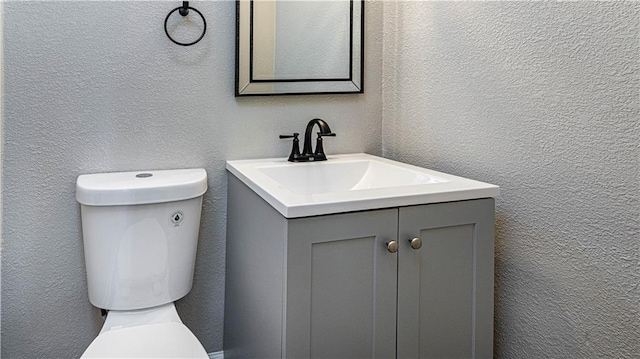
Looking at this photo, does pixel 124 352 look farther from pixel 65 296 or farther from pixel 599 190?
pixel 599 190

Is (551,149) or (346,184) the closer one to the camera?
(551,149)

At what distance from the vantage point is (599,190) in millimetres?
1226

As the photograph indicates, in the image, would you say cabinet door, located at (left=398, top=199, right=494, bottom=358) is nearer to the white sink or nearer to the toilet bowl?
the white sink

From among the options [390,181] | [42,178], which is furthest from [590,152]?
[42,178]

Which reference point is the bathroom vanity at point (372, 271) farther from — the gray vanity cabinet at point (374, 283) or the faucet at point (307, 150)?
the faucet at point (307, 150)

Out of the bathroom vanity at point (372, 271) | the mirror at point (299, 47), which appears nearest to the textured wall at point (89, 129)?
the mirror at point (299, 47)

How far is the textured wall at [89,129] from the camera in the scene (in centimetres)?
160

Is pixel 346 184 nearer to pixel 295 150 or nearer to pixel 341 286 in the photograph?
pixel 295 150

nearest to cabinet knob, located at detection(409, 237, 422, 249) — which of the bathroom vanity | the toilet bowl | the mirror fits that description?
the bathroom vanity

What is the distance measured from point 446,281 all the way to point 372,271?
222mm

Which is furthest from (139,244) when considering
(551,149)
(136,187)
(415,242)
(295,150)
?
(551,149)

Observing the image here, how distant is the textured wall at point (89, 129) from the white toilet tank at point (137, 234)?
13 cm

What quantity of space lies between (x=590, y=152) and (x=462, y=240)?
37 centimetres

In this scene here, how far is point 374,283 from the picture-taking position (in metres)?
1.29
